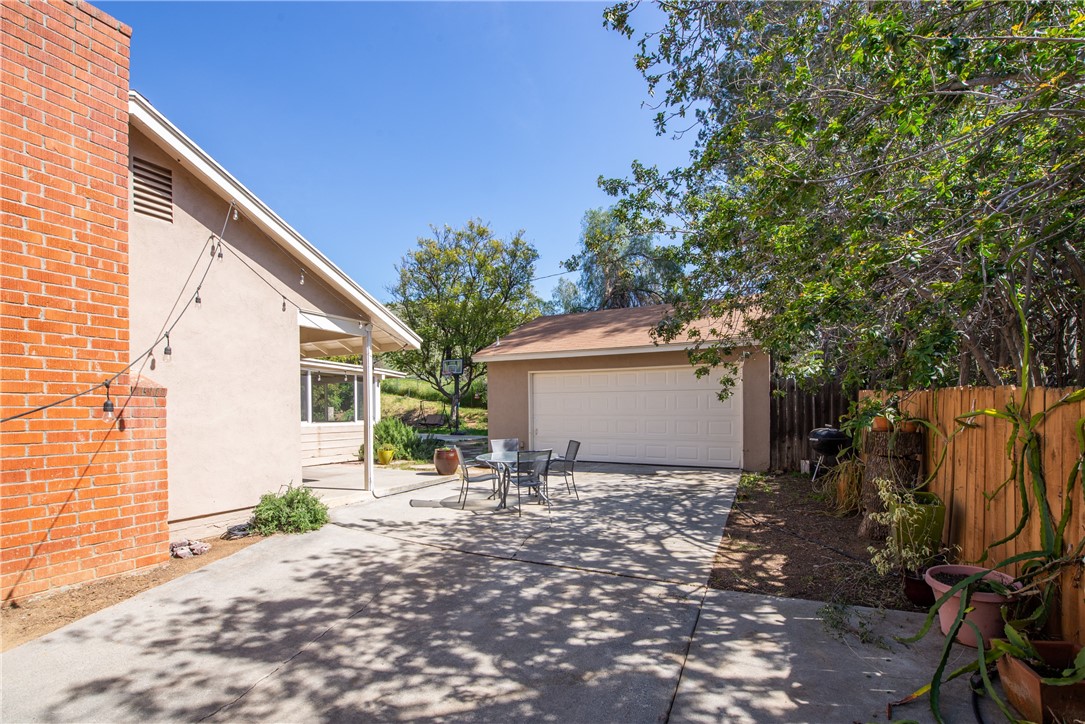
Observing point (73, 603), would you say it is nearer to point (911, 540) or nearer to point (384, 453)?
point (911, 540)

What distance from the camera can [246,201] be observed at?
6.22 metres

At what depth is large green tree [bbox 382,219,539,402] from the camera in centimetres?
1992

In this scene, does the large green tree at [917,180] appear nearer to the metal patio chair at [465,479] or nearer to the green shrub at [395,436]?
the metal patio chair at [465,479]

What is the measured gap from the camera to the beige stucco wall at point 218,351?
18.2 ft

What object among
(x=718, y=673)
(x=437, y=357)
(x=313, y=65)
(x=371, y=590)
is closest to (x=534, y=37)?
(x=313, y=65)

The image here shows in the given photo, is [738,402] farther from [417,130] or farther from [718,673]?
[417,130]

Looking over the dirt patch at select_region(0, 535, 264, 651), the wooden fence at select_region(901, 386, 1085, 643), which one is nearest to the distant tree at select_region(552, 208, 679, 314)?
the wooden fence at select_region(901, 386, 1085, 643)

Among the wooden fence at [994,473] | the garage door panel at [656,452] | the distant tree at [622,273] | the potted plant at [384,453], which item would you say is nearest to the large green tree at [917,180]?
the wooden fence at [994,473]

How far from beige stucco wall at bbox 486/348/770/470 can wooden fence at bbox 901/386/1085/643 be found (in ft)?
14.6

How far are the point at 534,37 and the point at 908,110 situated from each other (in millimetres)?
6390

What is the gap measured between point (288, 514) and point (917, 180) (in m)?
7.78

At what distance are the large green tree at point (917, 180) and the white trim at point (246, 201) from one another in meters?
4.85

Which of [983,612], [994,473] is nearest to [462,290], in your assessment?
[994,473]

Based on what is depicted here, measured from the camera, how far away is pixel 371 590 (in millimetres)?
4340
